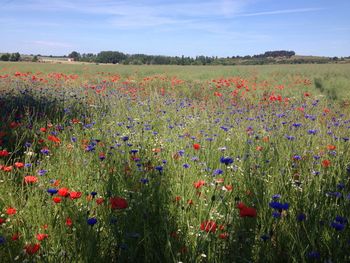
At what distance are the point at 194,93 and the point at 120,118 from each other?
16.4 feet

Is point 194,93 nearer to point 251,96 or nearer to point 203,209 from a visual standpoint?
point 251,96

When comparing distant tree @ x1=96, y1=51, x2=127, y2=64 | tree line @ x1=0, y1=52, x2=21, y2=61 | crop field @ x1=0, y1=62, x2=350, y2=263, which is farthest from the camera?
distant tree @ x1=96, y1=51, x2=127, y2=64

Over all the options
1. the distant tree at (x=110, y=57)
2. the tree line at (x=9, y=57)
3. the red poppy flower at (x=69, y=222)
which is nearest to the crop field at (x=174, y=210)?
the red poppy flower at (x=69, y=222)

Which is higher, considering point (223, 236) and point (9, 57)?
point (9, 57)

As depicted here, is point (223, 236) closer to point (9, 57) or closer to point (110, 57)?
point (9, 57)

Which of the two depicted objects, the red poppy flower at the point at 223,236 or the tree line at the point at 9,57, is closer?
the red poppy flower at the point at 223,236

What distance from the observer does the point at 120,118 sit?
5.11 m

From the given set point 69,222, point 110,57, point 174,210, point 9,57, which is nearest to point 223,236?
point 174,210

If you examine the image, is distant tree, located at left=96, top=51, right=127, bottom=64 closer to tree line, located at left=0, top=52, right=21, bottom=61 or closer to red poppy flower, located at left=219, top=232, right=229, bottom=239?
tree line, located at left=0, top=52, right=21, bottom=61

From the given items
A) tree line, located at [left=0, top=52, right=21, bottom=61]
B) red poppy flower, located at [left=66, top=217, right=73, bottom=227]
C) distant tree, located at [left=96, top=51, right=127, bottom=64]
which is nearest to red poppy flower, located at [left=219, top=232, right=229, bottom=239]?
red poppy flower, located at [left=66, top=217, right=73, bottom=227]

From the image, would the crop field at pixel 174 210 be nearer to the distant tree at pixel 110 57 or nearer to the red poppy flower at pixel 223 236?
the red poppy flower at pixel 223 236

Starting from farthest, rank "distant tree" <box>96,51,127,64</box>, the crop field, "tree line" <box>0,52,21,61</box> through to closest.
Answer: "distant tree" <box>96,51,127,64</box> → "tree line" <box>0,52,21,61</box> → the crop field

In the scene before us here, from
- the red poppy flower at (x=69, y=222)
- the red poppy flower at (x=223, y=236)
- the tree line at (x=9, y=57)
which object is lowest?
the red poppy flower at (x=223, y=236)

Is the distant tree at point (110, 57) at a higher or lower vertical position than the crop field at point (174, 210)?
higher
